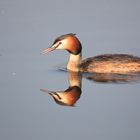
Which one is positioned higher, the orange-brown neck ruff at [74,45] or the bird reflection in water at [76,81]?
the orange-brown neck ruff at [74,45]

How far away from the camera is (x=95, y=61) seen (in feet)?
59.3

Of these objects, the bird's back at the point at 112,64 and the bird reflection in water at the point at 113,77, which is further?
the bird's back at the point at 112,64

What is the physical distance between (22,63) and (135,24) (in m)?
3.97

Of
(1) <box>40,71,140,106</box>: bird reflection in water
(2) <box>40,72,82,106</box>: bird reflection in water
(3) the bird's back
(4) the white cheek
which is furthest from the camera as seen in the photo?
(4) the white cheek

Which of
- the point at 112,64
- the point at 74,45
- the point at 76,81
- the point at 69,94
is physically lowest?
the point at 69,94

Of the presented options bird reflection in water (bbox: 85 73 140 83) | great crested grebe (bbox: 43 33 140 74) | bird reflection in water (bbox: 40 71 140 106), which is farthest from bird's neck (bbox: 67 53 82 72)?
bird reflection in water (bbox: 85 73 140 83)

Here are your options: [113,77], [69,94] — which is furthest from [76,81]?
[69,94]

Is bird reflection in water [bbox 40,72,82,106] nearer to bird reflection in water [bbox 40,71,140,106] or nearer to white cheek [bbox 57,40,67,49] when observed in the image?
bird reflection in water [bbox 40,71,140,106]

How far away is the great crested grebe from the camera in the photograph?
58.7ft

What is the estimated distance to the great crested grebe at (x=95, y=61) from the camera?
58.7 ft

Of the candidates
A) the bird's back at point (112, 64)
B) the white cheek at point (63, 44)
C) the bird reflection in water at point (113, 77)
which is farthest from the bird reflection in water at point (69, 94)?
the white cheek at point (63, 44)

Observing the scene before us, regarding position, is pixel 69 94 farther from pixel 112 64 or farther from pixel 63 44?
pixel 63 44

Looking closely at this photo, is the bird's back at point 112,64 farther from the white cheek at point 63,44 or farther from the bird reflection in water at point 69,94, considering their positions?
the bird reflection in water at point 69,94

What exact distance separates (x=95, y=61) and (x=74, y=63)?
591mm
